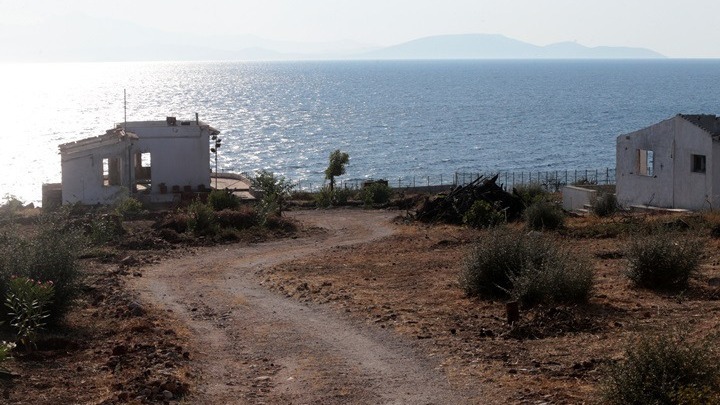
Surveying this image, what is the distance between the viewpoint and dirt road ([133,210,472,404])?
1198 cm

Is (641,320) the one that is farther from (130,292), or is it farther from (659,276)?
(130,292)

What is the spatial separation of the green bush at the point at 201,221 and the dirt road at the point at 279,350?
23.7ft

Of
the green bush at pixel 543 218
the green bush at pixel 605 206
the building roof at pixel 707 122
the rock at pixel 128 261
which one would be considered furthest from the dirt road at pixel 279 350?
the building roof at pixel 707 122

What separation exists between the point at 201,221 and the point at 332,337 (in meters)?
16.1

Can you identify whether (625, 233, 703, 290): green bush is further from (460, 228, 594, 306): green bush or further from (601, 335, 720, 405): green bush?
(601, 335, 720, 405): green bush

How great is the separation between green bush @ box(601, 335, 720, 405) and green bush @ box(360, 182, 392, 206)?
3118 centimetres

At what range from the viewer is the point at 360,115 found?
150500 millimetres

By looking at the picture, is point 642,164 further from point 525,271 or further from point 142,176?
point 525,271

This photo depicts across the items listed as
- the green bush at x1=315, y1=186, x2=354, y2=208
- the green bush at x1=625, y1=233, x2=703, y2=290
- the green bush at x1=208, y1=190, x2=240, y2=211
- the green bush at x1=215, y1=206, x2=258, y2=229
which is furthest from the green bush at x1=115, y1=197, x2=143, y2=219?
the green bush at x1=625, y1=233, x2=703, y2=290

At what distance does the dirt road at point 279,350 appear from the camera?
39.3 ft

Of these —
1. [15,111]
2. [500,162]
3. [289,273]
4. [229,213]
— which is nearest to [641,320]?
[289,273]

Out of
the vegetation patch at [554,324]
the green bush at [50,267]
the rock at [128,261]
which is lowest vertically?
the rock at [128,261]

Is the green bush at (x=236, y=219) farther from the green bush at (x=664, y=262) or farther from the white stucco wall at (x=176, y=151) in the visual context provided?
the green bush at (x=664, y=262)

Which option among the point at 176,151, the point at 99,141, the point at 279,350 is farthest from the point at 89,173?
the point at 279,350
